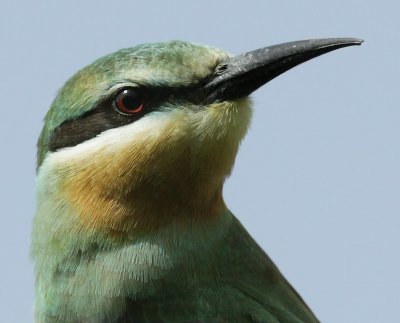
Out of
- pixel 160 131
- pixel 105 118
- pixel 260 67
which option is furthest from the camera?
pixel 105 118

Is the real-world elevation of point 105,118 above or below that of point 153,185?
above

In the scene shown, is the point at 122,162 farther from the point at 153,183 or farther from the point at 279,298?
the point at 279,298

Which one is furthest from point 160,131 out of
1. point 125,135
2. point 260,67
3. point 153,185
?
point 260,67

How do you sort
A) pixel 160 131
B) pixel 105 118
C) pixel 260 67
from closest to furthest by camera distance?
pixel 160 131 < pixel 260 67 < pixel 105 118

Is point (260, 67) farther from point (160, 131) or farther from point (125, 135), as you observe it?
point (125, 135)

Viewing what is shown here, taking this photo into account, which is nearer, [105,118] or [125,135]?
[125,135]

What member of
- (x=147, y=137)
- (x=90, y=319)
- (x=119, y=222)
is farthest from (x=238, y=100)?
(x=90, y=319)

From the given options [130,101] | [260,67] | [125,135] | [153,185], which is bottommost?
[153,185]
